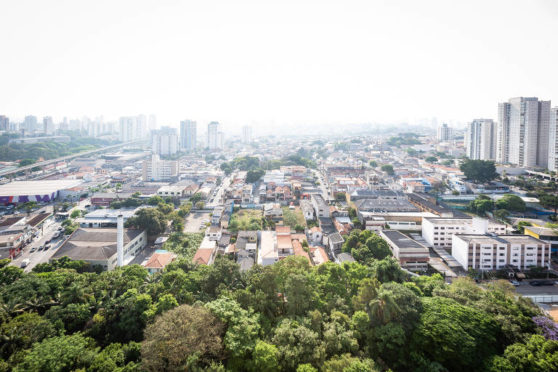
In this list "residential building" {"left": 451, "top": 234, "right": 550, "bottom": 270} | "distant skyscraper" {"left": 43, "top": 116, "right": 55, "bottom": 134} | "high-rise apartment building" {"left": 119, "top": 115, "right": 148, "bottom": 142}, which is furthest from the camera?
"high-rise apartment building" {"left": 119, "top": 115, "right": 148, "bottom": 142}

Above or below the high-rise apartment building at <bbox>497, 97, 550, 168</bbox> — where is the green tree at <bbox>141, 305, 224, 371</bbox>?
below

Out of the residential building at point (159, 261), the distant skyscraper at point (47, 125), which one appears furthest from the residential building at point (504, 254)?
the distant skyscraper at point (47, 125)

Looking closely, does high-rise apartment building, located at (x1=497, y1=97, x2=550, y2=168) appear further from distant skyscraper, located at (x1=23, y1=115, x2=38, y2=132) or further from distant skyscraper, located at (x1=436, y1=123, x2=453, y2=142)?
distant skyscraper, located at (x1=23, y1=115, x2=38, y2=132)

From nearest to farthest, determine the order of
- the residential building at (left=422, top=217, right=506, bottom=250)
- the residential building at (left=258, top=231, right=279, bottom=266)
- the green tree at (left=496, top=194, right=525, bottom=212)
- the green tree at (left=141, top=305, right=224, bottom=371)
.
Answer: the green tree at (left=141, top=305, right=224, bottom=371) < the residential building at (left=258, top=231, right=279, bottom=266) < the residential building at (left=422, top=217, right=506, bottom=250) < the green tree at (left=496, top=194, right=525, bottom=212)

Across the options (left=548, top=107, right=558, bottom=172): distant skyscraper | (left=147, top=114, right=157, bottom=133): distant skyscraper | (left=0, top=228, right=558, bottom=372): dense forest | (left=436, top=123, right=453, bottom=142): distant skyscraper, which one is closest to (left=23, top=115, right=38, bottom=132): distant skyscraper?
(left=147, top=114, right=157, bottom=133): distant skyscraper

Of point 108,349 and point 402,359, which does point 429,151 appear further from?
point 108,349

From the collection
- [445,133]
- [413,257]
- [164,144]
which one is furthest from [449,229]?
[445,133]

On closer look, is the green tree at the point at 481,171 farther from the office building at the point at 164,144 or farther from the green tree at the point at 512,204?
the office building at the point at 164,144

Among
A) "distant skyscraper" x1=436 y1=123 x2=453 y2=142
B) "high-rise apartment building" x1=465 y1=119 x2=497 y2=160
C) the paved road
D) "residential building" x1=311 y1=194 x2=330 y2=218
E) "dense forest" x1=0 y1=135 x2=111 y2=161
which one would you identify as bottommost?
the paved road
